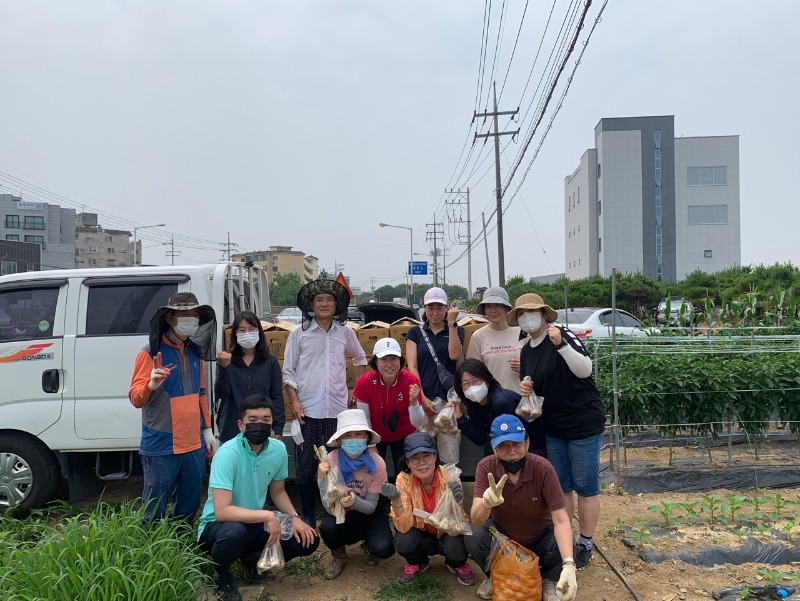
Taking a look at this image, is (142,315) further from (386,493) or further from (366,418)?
(386,493)

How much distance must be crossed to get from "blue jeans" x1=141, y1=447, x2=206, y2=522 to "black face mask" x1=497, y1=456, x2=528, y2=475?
200 centimetres

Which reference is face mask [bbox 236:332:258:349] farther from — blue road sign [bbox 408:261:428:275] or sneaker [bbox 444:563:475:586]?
blue road sign [bbox 408:261:428:275]

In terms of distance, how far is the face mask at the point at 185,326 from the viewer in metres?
4.07

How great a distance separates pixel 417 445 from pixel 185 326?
5.46 ft

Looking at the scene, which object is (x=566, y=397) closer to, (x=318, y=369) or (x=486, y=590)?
(x=486, y=590)

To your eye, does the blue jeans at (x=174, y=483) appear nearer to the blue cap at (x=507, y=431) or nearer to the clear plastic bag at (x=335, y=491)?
the clear plastic bag at (x=335, y=491)

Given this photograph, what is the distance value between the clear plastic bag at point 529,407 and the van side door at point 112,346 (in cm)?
277

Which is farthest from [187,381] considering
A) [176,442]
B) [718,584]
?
[718,584]

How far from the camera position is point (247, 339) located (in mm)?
4367

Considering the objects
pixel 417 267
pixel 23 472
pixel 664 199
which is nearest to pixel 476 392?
pixel 23 472

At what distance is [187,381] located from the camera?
4.16 meters

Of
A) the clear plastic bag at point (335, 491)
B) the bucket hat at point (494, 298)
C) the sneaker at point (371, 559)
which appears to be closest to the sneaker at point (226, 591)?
the clear plastic bag at point (335, 491)

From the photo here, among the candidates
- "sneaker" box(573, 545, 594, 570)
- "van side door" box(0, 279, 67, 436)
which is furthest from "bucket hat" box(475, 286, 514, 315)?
"van side door" box(0, 279, 67, 436)

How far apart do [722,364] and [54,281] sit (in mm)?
6335
